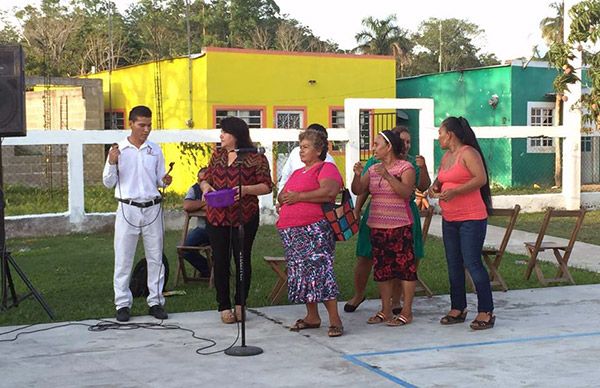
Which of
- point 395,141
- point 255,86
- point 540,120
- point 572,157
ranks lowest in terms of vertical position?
point 572,157

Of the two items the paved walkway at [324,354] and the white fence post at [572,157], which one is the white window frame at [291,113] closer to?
the white fence post at [572,157]

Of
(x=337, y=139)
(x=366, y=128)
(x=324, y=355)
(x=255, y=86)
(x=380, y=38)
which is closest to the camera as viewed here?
(x=324, y=355)

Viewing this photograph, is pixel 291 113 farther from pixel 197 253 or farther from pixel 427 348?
pixel 427 348

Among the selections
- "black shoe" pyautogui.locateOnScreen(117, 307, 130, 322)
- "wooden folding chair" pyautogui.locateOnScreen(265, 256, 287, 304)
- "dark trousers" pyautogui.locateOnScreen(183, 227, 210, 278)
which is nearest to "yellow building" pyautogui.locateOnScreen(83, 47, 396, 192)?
"dark trousers" pyautogui.locateOnScreen(183, 227, 210, 278)

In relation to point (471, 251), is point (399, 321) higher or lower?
lower

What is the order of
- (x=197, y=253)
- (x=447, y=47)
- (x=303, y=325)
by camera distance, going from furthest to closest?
(x=447, y=47) < (x=197, y=253) < (x=303, y=325)

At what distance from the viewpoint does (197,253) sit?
1001cm

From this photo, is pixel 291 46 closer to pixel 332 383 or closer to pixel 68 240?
pixel 68 240

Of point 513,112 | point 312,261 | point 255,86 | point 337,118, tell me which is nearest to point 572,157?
point 513,112

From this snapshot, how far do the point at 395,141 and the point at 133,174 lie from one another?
7.54 feet

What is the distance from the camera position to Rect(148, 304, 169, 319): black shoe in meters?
A: 7.84

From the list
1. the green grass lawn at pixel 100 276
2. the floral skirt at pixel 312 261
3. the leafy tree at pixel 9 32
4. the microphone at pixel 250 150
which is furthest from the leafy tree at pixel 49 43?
the floral skirt at pixel 312 261

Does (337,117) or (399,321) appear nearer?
(399,321)

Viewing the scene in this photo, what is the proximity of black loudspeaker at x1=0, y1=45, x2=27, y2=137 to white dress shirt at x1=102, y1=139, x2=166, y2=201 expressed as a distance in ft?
3.54
